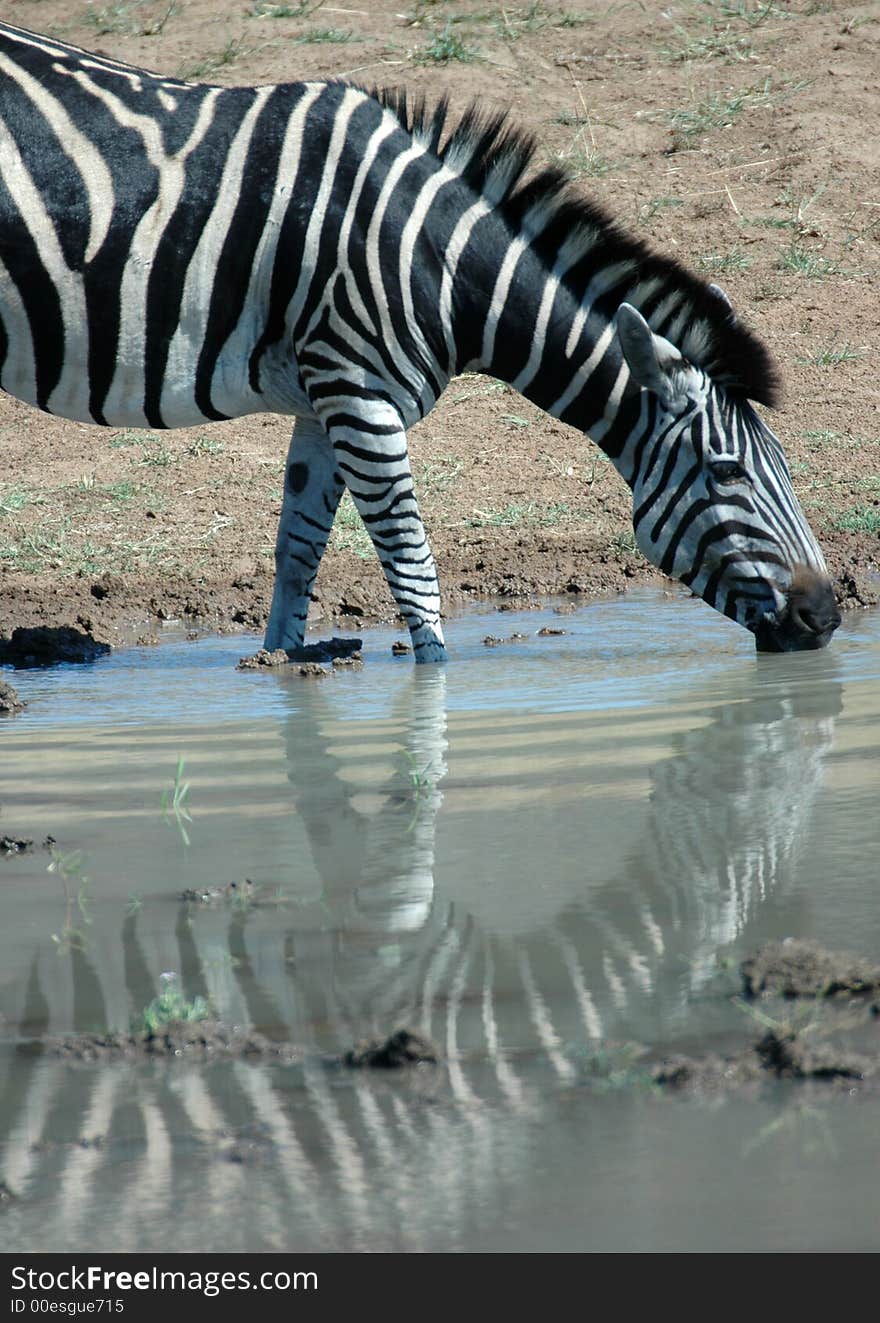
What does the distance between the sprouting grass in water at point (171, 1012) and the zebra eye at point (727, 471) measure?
4.08 meters

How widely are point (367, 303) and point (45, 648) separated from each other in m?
1.85

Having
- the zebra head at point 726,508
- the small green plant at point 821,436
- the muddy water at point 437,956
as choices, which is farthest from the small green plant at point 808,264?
the muddy water at point 437,956

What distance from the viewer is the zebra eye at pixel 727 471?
19.9ft

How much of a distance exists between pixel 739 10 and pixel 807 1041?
13.4 m

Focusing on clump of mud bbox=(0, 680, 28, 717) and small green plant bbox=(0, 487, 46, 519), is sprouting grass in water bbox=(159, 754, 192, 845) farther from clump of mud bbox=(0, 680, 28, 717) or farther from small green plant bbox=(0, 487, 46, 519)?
small green plant bbox=(0, 487, 46, 519)

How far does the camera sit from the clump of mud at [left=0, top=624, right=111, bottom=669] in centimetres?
635

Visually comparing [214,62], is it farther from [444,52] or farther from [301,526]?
[301,526]

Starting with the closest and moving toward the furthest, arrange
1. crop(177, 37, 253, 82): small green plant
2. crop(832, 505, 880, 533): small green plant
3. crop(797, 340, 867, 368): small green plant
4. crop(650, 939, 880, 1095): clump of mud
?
crop(650, 939, 880, 1095): clump of mud
crop(832, 505, 880, 533): small green plant
crop(797, 340, 867, 368): small green plant
crop(177, 37, 253, 82): small green plant

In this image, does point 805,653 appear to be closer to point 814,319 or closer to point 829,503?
point 829,503

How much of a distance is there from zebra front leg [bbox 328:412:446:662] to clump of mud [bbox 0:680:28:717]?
155 centimetres

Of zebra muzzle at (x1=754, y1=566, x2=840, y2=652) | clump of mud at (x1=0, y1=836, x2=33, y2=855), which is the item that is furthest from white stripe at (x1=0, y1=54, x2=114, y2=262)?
clump of mud at (x1=0, y1=836, x2=33, y2=855)

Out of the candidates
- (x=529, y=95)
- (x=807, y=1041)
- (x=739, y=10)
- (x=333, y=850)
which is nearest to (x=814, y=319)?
(x=529, y=95)

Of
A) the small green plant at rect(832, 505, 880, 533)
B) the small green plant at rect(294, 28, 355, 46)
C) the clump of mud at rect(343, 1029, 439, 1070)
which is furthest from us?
the small green plant at rect(294, 28, 355, 46)

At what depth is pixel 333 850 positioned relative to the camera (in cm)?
329
